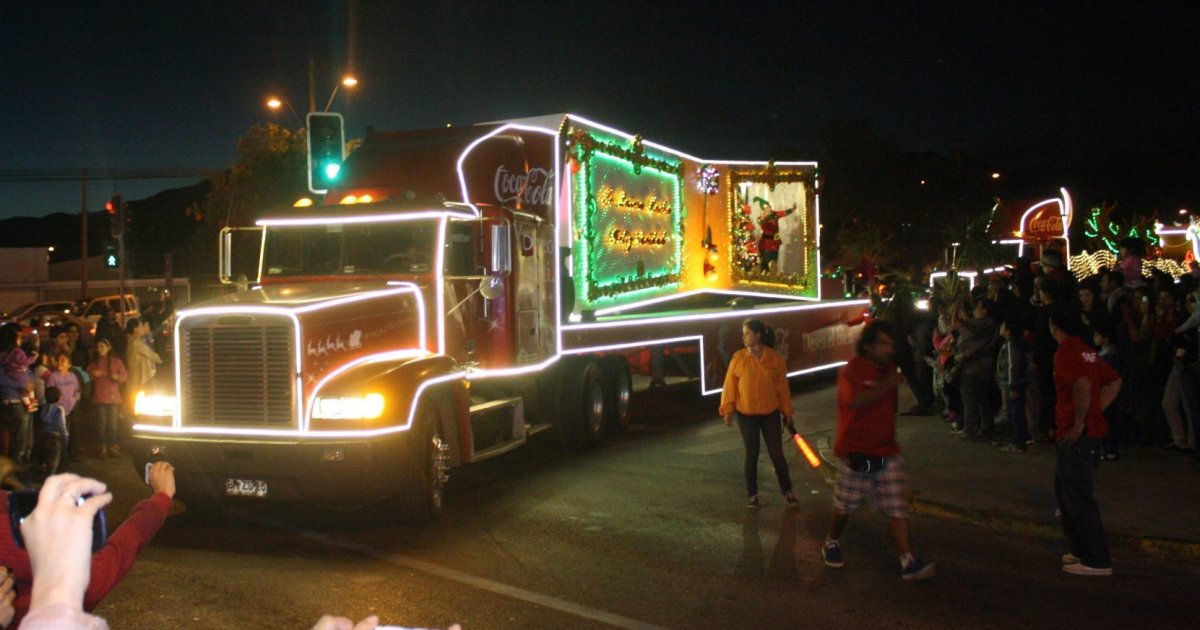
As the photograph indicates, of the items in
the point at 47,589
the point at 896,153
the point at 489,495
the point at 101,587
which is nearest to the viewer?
the point at 47,589

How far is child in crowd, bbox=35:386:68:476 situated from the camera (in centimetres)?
1252

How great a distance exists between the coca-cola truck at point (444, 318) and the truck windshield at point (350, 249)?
0.06 ft

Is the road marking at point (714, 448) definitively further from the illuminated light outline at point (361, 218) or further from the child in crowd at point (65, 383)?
the child in crowd at point (65, 383)

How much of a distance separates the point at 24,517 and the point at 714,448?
11.0m

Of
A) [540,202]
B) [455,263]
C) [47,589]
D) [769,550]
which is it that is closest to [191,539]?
[455,263]

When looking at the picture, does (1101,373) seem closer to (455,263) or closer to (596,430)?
(455,263)

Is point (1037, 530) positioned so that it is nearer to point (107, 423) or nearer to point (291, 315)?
point (291, 315)

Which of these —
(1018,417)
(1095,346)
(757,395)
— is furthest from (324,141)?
(1095,346)

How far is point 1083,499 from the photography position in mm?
7605

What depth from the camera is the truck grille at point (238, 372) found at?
30.1ft

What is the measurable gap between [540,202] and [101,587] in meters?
10.2

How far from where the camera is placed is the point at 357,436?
8.91 m

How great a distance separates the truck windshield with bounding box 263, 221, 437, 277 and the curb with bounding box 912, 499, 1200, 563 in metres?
5.09

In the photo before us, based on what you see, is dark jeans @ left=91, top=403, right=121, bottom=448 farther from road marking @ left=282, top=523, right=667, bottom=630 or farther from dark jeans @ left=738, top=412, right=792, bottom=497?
dark jeans @ left=738, top=412, right=792, bottom=497
